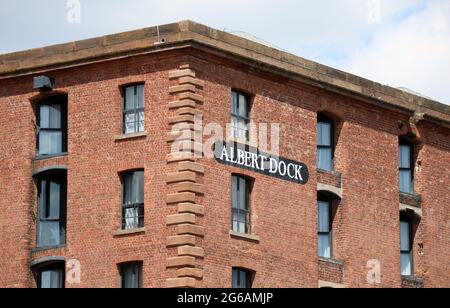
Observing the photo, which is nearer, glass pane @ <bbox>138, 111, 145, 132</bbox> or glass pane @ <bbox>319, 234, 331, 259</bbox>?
glass pane @ <bbox>138, 111, 145, 132</bbox>

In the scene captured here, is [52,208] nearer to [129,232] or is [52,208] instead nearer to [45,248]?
[45,248]

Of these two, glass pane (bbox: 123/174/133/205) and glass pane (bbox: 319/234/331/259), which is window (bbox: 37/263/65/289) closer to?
glass pane (bbox: 123/174/133/205)

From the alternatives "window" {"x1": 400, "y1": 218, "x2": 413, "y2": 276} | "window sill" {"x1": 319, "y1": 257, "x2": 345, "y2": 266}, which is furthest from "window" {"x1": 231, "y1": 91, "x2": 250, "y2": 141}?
"window" {"x1": 400, "y1": 218, "x2": 413, "y2": 276}

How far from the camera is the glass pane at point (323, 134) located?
73188 millimetres

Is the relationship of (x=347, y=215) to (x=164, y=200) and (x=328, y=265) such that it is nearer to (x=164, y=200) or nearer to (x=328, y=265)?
(x=328, y=265)

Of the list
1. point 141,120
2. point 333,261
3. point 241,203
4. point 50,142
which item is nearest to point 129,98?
point 141,120

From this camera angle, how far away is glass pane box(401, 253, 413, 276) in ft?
249

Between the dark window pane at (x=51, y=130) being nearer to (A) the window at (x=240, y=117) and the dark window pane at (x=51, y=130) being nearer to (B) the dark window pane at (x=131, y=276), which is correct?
(B) the dark window pane at (x=131, y=276)

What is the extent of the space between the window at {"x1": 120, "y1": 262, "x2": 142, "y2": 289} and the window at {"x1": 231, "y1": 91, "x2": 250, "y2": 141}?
19.4ft

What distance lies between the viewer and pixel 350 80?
74.3 meters

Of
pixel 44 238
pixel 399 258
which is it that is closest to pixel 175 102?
pixel 44 238

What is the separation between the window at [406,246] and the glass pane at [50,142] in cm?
1460

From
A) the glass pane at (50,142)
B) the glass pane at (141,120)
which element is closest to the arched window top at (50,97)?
the glass pane at (50,142)

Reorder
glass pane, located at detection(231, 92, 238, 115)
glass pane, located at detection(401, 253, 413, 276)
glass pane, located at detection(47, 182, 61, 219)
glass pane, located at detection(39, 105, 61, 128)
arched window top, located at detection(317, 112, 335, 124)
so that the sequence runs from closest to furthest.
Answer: glass pane, located at detection(231, 92, 238, 115)
glass pane, located at detection(47, 182, 61, 219)
glass pane, located at detection(39, 105, 61, 128)
arched window top, located at detection(317, 112, 335, 124)
glass pane, located at detection(401, 253, 413, 276)
